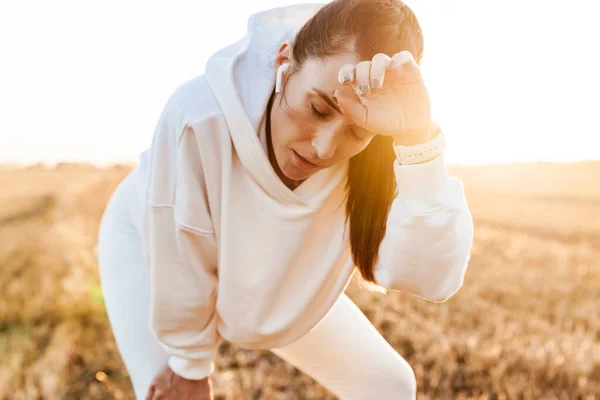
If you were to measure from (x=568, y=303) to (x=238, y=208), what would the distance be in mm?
2821

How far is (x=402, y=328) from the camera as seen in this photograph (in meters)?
3.07

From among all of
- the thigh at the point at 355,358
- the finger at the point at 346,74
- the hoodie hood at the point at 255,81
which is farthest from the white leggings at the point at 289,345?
the finger at the point at 346,74

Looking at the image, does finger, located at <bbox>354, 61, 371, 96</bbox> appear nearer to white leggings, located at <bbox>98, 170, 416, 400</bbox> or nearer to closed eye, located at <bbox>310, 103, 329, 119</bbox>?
closed eye, located at <bbox>310, 103, 329, 119</bbox>

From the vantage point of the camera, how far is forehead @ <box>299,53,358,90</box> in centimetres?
A: 126

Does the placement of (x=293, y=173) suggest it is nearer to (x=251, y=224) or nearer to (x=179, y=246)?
(x=251, y=224)

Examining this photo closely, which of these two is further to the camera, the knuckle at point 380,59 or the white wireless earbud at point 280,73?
the white wireless earbud at point 280,73

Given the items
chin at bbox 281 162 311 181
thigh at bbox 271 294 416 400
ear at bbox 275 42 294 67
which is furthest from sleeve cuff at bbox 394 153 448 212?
thigh at bbox 271 294 416 400

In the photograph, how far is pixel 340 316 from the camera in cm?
192

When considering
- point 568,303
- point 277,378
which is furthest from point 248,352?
point 568,303

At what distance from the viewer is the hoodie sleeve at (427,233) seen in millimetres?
1393

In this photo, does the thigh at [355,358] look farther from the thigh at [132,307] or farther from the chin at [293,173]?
the chin at [293,173]

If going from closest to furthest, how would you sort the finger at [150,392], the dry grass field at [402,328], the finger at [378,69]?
the finger at [378,69] < the finger at [150,392] < the dry grass field at [402,328]

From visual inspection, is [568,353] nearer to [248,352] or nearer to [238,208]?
[248,352]

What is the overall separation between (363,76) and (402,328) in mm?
2180
